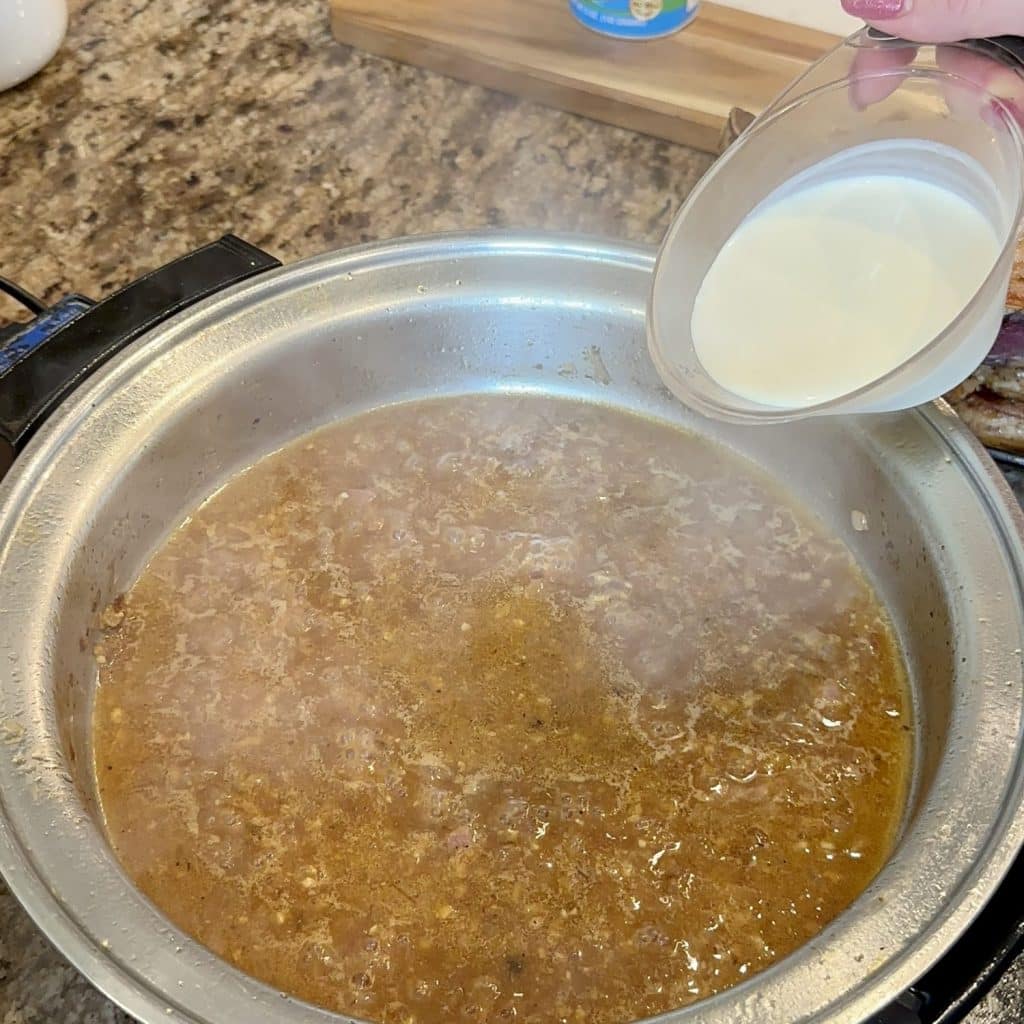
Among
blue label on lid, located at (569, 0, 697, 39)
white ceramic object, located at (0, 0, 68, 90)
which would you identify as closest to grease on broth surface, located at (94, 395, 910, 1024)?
blue label on lid, located at (569, 0, 697, 39)

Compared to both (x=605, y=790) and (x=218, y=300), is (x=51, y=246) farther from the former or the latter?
(x=605, y=790)

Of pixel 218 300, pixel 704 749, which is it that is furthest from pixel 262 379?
pixel 704 749

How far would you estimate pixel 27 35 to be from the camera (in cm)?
134

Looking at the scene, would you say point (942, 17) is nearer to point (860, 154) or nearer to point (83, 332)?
point (860, 154)

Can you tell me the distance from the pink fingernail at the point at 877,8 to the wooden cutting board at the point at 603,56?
48 centimetres

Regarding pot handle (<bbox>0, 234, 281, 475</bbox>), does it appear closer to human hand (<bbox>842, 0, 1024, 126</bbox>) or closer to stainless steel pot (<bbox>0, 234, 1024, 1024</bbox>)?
stainless steel pot (<bbox>0, 234, 1024, 1024</bbox>)

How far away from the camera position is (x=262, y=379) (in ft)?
3.36

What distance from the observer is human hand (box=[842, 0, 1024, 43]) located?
72 cm

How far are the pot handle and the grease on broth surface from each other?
0.59ft

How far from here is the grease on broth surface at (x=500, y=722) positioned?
76 cm

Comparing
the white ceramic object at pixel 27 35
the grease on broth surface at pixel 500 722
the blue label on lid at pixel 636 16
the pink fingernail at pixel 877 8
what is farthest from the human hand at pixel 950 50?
the white ceramic object at pixel 27 35

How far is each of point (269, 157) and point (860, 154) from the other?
0.76m

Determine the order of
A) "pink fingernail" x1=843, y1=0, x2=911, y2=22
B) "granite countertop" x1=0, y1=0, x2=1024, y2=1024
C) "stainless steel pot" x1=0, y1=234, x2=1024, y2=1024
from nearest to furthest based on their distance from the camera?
"stainless steel pot" x1=0, y1=234, x2=1024, y2=1024 < "pink fingernail" x1=843, y1=0, x2=911, y2=22 < "granite countertop" x1=0, y1=0, x2=1024, y2=1024

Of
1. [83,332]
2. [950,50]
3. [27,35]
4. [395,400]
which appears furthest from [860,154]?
[27,35]
